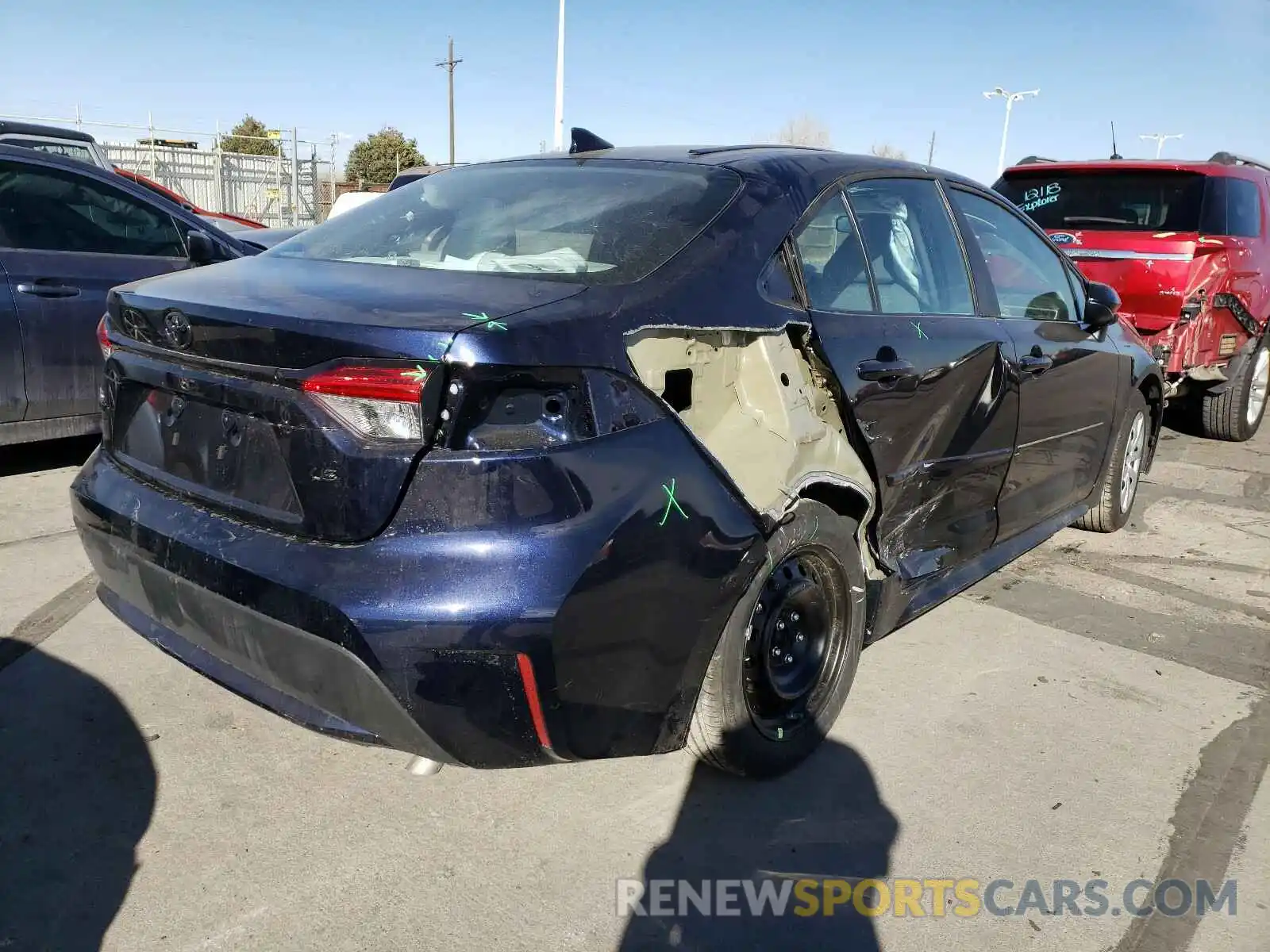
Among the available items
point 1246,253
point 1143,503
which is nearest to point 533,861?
point 1143,503

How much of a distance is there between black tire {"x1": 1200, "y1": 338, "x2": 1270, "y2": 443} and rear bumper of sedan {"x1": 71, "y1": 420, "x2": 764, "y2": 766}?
22.0ft

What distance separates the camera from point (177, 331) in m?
2.36

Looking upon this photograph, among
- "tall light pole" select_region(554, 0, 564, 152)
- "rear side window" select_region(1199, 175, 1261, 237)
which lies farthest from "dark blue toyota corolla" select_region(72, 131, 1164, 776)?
"tall light pole" select_region(554, 0, 564, 152)

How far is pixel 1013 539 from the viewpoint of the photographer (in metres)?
3.96

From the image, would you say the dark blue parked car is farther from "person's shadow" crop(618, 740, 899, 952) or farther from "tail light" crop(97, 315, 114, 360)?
"person's shadow" crop(618, 740, 899, 952)

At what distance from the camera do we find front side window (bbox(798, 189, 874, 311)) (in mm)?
2791

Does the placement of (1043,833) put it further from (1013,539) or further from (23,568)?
(23,568)

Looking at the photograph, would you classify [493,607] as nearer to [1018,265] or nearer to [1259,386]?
[1018,265]

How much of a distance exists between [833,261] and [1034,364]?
1232 mm

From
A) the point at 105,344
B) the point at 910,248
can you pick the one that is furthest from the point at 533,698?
the point at 910,248

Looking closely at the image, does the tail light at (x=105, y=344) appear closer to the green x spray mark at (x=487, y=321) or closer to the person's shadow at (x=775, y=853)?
the green x spray mark at (x=487, y=321)

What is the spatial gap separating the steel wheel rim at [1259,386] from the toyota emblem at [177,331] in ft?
25.6

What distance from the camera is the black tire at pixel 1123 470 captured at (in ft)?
16.0

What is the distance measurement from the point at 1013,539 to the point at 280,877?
2.86 m
